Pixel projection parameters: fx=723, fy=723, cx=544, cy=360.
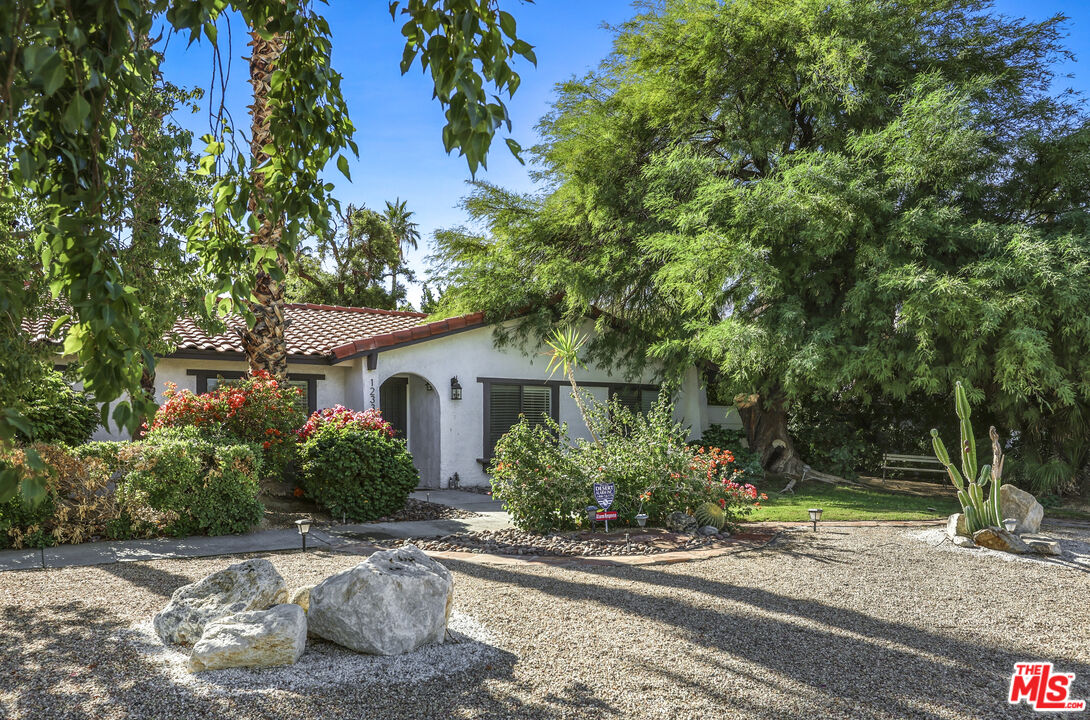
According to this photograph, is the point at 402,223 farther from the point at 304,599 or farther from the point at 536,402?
the point at 304,599

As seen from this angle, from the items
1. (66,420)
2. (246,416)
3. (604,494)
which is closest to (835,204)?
(604,494)

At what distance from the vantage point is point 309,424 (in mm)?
10359

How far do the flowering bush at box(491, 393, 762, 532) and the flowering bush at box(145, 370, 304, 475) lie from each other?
3138mm

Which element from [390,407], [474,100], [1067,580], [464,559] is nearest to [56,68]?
[474,100]

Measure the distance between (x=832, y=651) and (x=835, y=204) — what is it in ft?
28.3

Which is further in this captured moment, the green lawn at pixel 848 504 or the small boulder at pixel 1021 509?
the green lawn at pixel 848 504

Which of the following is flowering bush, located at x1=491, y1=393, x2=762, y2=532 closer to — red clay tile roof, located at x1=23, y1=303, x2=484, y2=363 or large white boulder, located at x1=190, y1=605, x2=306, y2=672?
large white boulder, located at x1=190, y1=605, x2=306, y2=672

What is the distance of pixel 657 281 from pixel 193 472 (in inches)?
342

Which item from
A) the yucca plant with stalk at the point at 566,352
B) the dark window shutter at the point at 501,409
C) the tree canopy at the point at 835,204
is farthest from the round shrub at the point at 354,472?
the tree canopy at the point at 835,204

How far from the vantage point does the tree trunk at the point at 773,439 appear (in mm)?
15414

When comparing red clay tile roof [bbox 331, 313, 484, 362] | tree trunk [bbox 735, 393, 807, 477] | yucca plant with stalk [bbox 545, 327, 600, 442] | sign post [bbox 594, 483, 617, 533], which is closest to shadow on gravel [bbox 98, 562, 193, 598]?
sign post [bbox 594, 483, 617, 533]

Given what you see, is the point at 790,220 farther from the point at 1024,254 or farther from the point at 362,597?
the point at 362,597

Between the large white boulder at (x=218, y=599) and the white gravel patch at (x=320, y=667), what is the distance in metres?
0.11

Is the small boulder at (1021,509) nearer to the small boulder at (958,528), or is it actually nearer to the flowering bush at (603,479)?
the small boulder at (958,528)
